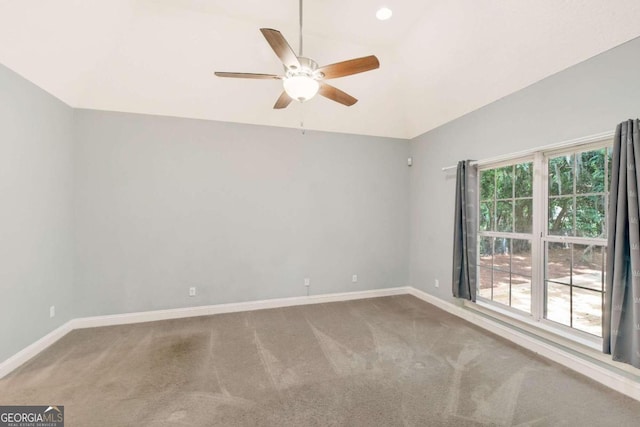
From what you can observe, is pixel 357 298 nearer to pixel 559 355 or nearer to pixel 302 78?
pixel 559 355

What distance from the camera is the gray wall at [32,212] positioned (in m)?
2.37

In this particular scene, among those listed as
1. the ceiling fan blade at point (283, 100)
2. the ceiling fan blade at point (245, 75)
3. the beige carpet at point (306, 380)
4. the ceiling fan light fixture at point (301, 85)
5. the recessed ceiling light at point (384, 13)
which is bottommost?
the beige carpet at point (306, 380)

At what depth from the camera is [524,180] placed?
3012mm

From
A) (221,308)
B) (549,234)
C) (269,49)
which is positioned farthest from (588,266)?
(221,308)

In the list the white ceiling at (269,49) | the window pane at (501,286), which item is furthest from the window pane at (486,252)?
the white ceiling at (269,49)

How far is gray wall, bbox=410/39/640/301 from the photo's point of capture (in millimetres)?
2150

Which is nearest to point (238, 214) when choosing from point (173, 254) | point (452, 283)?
point (173, 254)

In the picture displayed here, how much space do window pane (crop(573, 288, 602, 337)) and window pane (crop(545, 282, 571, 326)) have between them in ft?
0.18

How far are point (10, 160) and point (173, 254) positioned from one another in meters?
1.80

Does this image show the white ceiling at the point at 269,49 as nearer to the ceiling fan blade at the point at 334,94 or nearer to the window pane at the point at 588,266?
the ceiling fan blade at the point at 334,94

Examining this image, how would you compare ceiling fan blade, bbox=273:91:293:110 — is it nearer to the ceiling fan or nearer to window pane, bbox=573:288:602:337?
the ceiling fan

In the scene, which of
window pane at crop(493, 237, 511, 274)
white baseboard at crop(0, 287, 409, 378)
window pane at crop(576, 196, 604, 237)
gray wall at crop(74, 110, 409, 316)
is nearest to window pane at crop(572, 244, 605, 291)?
window pane at crop(576, 196, 604, 237)

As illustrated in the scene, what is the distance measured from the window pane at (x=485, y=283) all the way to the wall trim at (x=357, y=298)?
0.95 ft

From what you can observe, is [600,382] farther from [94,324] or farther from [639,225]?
[94,324]
